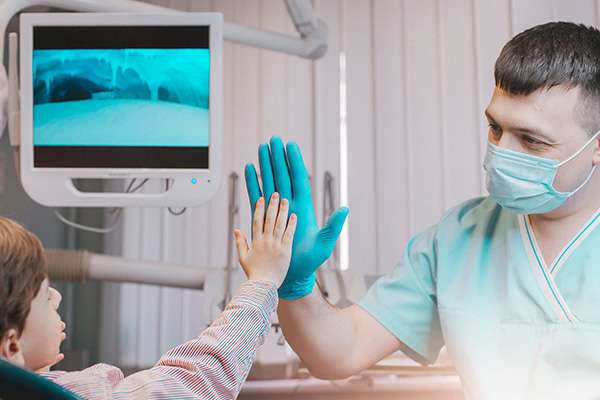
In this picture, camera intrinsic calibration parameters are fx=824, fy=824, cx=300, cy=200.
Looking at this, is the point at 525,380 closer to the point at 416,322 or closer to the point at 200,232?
the point at 416,322

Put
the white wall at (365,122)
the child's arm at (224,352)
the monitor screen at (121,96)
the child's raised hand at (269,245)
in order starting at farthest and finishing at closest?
the white wall at (365,122) → the monitor screen at (121,96) → the child's raised hand at (269,245) → the child's arm at (224,352)

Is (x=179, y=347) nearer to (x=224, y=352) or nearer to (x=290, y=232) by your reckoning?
(x=224, y=352)

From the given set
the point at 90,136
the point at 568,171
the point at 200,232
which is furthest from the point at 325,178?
the point at 568,171

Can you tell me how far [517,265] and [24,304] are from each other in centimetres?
92

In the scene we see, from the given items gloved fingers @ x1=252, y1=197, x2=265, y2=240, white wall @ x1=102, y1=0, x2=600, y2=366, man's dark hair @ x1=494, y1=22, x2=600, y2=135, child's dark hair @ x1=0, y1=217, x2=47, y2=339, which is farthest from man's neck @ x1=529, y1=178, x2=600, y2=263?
white wall @ x1=102, y1=0, x2=600, y2=366

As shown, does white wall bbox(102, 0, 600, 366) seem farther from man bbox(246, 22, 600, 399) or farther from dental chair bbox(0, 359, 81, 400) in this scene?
dental chair bbox(0, 359, 81, 400)

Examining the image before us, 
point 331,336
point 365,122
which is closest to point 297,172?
point 331,336

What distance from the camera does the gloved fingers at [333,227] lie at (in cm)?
133

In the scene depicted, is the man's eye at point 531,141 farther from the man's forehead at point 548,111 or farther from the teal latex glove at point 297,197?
the teal latex glove at point 297,197

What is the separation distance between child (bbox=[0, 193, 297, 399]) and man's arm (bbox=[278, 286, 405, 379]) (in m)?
0.24

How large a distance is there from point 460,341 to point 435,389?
3.31 feet

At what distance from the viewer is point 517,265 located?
154 centimetres

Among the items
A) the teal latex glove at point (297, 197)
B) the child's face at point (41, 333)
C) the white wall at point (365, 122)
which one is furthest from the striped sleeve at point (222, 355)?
the white wall at point (365, 122)

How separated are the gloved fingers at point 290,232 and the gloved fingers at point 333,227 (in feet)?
0.22
